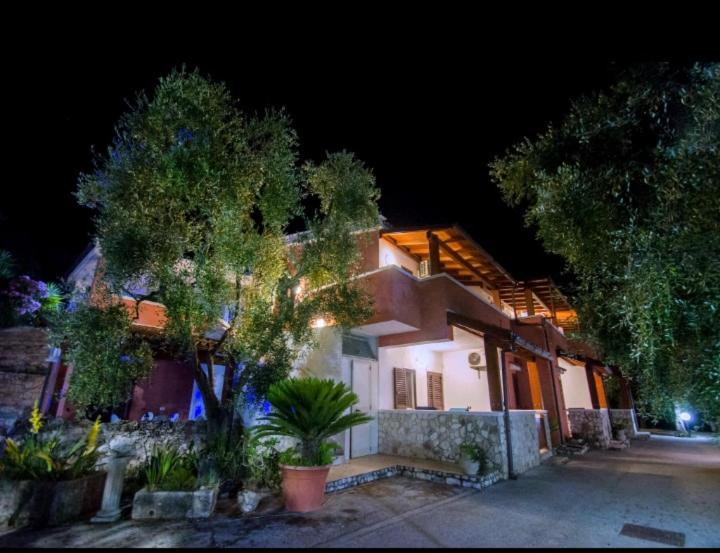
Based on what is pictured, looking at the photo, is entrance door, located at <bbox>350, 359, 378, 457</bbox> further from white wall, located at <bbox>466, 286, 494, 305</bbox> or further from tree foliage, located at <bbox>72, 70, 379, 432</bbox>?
white wall, located at <bbox>466, 286, 494, 305</bbox>

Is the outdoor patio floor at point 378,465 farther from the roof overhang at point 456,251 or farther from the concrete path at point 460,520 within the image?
the roof overhang at point 456,251

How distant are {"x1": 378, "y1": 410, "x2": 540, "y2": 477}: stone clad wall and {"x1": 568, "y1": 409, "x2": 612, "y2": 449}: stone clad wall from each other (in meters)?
8.25

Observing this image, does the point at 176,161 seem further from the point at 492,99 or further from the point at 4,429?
the point at 492,99

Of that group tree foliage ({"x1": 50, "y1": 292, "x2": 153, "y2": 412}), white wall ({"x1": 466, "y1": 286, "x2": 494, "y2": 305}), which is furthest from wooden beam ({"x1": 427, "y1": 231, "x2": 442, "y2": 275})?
tree foliage ({"x1": 50, "y1": 292, "x2": 153, "y2": 412})

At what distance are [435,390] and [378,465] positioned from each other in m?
6.63

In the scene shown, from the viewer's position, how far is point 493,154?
9.55 m

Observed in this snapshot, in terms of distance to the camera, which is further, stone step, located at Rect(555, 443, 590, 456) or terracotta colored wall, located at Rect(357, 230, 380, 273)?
stone step, located at Rect(555, 443, 590, 456)

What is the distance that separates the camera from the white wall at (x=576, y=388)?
24062 millimetres

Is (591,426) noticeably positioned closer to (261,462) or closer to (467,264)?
(467,264)

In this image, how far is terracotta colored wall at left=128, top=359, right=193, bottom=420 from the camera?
51.4ft

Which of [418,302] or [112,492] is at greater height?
[418,302]

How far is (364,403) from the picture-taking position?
494 inches

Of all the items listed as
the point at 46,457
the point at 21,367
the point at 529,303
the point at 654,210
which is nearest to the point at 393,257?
the point at 529,303

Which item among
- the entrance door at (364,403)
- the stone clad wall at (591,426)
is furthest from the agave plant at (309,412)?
the stone clad wall at (591,426)
